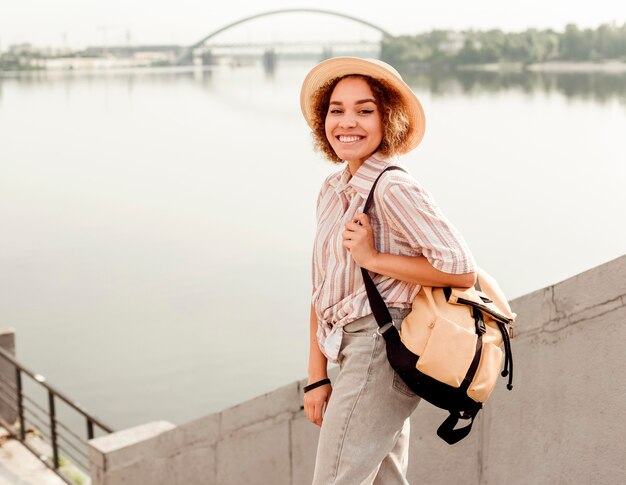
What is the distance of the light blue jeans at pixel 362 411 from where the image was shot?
1.91m

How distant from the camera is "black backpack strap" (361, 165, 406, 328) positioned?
1.91 metres

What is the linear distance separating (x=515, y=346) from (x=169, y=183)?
36.3 metres

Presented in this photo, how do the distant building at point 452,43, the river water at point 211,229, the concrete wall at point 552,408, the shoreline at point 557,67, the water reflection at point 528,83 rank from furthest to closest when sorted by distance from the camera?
the distant building at point 452,43
the water reflection at point 528,83
the shoreline at point 557,67
the river water at point 211,229
the concrete wall at point 552,408

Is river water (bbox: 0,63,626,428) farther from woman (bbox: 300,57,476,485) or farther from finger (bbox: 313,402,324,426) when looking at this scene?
woman (bbox: 300,57,476,485)

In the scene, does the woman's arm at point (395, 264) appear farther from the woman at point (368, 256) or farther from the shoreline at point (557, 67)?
the shoreline at point (557, 67)

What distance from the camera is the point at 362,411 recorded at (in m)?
1.90

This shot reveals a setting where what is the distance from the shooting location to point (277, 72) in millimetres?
128875

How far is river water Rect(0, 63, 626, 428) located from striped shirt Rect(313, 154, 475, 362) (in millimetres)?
13787

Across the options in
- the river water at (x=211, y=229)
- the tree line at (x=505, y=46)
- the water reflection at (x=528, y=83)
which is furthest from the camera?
the water reflection at (x=528, y=83)

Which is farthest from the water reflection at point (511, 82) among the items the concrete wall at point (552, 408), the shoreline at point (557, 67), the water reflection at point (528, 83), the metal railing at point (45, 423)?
the concrete wall at point (552, 408)

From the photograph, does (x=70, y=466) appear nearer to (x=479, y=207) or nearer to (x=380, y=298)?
(x=380, y=298)

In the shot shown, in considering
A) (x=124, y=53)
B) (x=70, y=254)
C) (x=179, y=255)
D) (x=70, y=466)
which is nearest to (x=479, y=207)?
(x=179, y=255)

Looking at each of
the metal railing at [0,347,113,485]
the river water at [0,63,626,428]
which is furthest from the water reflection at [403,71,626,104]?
the metal railing at [0,347,113,485]

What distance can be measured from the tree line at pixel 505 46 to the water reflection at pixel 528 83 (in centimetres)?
177
